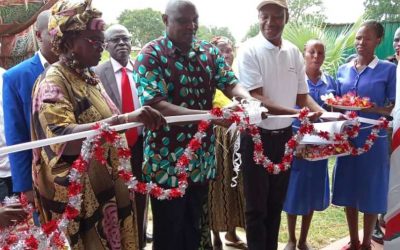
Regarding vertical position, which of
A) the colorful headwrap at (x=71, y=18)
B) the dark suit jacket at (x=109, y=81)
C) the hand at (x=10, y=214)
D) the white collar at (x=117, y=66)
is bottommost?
the hand at (x=10, y=214)

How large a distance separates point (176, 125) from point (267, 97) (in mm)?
998

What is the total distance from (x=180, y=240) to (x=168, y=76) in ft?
3.77

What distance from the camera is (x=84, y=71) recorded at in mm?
2283

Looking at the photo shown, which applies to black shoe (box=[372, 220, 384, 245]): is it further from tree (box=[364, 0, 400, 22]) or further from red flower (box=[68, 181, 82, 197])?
tree (box=[364, 0, 400, 22])

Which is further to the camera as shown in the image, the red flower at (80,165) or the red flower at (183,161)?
the red flower at (183,161)

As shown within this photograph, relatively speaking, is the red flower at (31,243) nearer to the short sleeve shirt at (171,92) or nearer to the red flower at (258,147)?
the short sleeve shirt at (171,92)

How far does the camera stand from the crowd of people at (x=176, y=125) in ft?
7.18

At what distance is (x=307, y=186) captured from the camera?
418cm

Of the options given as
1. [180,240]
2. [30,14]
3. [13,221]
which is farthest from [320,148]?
[30,14]

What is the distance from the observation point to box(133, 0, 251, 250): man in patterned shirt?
2.71 metres

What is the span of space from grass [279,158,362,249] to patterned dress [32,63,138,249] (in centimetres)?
269

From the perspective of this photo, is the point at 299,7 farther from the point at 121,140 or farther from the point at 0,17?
the point at 121,140

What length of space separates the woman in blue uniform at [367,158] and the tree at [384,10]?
21.3 ft

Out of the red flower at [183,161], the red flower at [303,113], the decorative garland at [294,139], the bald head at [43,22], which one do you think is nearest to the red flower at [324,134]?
the decorative garland at [294,139]
